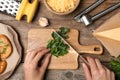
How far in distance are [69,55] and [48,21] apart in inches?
6.4

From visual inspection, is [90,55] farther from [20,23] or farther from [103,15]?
[20,23]

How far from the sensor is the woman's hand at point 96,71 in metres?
1.38

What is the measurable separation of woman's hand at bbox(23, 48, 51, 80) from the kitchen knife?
14 centimetres

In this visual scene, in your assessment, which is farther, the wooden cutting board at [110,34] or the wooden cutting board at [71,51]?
the wooden cutting board at [71,51]

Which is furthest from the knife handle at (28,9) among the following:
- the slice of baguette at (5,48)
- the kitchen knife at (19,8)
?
the slice of baguette at (5,48)

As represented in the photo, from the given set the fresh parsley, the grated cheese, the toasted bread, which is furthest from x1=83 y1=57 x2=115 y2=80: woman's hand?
the toasted bread

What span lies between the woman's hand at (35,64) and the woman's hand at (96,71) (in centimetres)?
16

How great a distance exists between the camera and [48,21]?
1.44 meters

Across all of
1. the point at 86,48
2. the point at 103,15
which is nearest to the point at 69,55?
the point at 86,48

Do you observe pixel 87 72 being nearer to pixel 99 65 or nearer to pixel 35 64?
pixel 99 65

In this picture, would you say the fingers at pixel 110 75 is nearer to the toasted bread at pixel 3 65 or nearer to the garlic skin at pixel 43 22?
the garlic skin at pixel 43 22

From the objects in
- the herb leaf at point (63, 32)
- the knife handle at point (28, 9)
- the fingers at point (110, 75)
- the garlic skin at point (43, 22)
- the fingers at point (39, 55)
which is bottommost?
the fingers at point (110, 75)

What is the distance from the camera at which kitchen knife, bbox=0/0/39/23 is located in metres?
1.41

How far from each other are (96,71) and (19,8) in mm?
396
